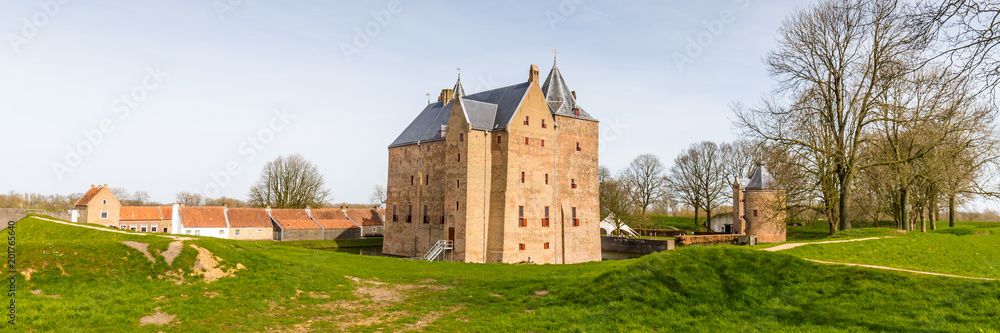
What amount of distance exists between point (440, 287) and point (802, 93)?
16959 millimetres

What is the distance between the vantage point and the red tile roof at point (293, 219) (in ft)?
186

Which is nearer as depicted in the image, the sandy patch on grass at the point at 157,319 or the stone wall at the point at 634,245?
the sandy patch on grass at the point at 157,319

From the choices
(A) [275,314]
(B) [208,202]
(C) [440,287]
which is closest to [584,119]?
(C) [440,287]

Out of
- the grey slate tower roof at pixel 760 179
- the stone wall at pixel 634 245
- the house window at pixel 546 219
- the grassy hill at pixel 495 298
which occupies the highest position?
the grey slate tower roof at pixel 760 179

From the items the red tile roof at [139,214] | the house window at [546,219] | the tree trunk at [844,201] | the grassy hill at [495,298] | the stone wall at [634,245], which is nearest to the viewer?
the grassy hill at [495,298]

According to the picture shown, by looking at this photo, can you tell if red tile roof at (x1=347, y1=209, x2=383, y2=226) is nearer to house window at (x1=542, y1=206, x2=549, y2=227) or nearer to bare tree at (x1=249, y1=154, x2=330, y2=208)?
bare tree at (x1=249, y1=154, x2=330, y2=208)

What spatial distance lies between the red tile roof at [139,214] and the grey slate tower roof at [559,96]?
131 feet

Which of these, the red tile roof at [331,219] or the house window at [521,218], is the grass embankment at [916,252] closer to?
the house window at [521,218]

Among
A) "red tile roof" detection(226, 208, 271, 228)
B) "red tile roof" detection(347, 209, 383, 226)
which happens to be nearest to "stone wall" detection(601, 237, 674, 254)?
"red tile roof" detection(347, 209, 383, 226)

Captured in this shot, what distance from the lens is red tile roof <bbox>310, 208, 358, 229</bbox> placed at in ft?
195

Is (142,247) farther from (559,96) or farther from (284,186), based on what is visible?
(284,186)

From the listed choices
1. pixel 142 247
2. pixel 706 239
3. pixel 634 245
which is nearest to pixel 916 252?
pixel 142 247

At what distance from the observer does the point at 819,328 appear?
9188 mm

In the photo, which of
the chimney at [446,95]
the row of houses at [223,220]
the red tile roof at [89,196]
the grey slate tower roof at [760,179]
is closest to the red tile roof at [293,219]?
the row of houses at [223,220]
